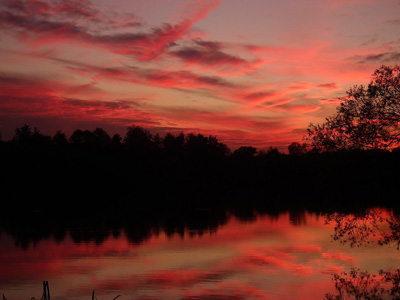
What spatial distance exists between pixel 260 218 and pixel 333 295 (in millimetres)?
25728

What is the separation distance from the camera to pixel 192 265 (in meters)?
20.8

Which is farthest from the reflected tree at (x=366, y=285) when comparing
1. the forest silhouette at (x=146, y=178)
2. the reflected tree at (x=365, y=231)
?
the forest silhouette at (x=146, y=178)

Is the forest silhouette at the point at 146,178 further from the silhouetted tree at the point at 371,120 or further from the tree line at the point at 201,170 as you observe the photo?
the silhouetted tree at the point at 371,120

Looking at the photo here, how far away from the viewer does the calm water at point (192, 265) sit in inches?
639

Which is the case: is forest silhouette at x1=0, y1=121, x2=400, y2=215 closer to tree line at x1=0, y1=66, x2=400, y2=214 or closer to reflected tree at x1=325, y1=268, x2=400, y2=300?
tree line at x1=0, y1=66, x2=400, y2=214

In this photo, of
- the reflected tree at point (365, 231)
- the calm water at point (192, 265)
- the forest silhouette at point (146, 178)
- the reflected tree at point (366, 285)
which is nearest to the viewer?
the reflected tree at point (366, 285)

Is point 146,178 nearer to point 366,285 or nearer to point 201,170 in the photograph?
point 201,170

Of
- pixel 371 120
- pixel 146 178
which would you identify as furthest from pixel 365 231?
pixel 146 178

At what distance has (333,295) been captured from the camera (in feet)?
50.9

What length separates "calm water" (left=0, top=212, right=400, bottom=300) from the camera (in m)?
16.2

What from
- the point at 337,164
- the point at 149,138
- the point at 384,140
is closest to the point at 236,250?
the point at 337,164

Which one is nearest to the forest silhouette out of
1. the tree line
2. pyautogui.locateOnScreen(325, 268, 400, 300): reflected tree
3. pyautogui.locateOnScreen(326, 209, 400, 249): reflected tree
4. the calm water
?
the tree line

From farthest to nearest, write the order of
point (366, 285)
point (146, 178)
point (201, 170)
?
point (201, 170) → point (146, 178) → point (366, 285)

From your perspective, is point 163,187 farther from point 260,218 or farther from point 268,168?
point 260,218
